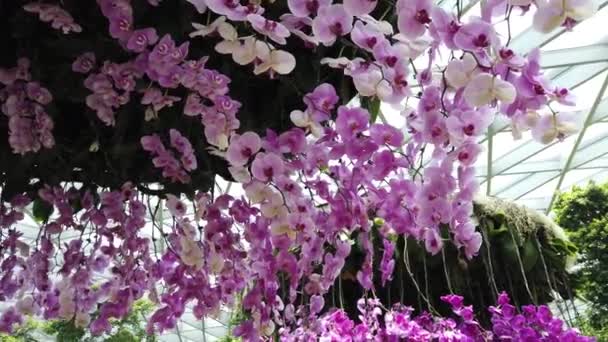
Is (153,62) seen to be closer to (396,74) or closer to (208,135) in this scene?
(208,135)

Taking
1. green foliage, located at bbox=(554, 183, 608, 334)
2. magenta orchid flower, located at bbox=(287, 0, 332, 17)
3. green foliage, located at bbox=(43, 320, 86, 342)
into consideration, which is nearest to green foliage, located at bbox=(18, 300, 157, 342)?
green foliage, located at bbox=(43, 320, 86, 342)

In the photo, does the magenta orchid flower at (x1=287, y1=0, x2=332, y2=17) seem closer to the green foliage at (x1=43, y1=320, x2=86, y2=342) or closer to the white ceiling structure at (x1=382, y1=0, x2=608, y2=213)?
the white ceiling structure at (x1=382, y1=0, x2=608, y2=213)

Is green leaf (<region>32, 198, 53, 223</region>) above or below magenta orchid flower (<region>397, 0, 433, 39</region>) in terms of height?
above

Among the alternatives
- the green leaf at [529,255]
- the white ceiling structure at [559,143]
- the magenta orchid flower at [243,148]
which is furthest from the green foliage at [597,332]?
the magenta orchid flower at [243,148]

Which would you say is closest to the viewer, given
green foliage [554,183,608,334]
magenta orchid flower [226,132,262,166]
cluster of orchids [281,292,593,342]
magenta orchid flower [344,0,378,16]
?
magenta orchid flower [344,0,378,16]

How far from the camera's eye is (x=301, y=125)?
0.78 meters

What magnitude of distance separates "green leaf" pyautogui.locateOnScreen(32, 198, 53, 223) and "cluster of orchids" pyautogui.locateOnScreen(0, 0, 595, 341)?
13mm

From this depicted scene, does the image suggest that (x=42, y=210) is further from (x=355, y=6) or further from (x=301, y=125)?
(x=355, y=6)

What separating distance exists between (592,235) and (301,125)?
215 inches

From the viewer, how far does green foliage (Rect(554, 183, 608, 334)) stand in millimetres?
5156

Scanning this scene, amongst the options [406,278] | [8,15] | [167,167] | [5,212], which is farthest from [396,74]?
[406,278]

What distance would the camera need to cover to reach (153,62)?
2.40 feet

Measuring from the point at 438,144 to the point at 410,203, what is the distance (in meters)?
0.17

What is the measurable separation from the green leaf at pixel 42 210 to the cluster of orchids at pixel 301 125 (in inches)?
0.5
